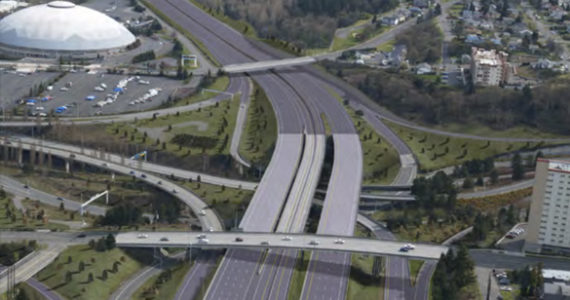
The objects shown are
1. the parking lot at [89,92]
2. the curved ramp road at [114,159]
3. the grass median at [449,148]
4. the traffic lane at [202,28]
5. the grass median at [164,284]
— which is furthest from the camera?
the traffic lane at [202,28]

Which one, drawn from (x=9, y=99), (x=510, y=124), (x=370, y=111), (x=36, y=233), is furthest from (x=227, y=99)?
(x=36, y=233)

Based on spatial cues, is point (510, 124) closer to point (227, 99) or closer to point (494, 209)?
point (494, 209)

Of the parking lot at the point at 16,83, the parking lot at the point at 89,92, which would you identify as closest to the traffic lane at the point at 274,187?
the parking lot at the point at 89,92

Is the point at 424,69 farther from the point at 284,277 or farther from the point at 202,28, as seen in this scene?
the point at 284,277

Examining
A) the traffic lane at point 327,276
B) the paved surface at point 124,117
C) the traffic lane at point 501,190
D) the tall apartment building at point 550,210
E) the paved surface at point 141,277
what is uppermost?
the tall apartment building at point 550,210

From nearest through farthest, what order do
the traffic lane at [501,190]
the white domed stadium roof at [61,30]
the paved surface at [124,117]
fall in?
the traffic lane at [501,190], the paved surface at [124,117], the white domed stadium roof at [61,30]

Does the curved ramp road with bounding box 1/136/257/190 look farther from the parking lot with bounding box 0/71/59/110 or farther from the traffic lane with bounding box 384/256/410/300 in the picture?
the traffic lane with bounding box 384/256/410/300

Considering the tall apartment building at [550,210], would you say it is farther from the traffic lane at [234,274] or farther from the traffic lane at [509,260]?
the traffic lane at [234,274]

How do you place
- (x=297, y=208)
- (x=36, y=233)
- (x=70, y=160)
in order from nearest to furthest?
(x=36, y=233)
(x=297, y=208)
(x=70, y=160)
